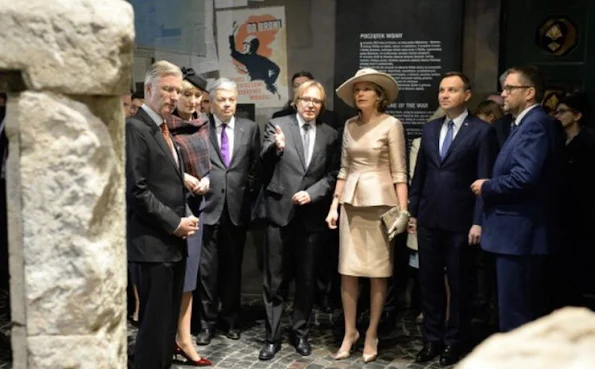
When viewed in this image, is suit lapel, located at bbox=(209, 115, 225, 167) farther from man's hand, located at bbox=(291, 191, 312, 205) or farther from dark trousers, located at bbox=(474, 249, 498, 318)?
dark trousers, located at bbox=(474, 249, 498, 318)

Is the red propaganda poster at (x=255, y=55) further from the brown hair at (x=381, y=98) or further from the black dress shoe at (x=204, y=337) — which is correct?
the black dress shoe at (x=204, y=337)

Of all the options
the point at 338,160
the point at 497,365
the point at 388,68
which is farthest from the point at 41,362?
the point at 388,68

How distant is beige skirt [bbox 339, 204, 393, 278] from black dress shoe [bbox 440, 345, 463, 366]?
60 cm

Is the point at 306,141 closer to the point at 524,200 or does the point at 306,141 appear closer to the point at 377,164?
the point at 377,164

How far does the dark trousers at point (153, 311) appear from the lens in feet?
11.9

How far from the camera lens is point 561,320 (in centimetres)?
114

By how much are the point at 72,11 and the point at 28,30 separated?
138 millimetres

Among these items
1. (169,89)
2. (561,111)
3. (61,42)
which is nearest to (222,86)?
(169,89)

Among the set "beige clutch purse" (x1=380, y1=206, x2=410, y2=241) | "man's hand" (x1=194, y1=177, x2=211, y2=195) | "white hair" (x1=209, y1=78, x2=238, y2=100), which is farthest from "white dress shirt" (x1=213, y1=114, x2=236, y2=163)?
"beige clutch purse" (x1=380, y1=206, x2=410, y2=241)

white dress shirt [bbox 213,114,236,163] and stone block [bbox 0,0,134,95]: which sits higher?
stone block [bbox 0,0,134,95]

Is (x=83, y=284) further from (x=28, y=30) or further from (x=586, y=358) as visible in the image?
(x=586, y=358)

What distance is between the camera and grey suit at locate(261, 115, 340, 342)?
474 cm

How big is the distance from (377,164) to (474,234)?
0.73 m

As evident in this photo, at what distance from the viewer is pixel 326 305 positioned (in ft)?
18.8
